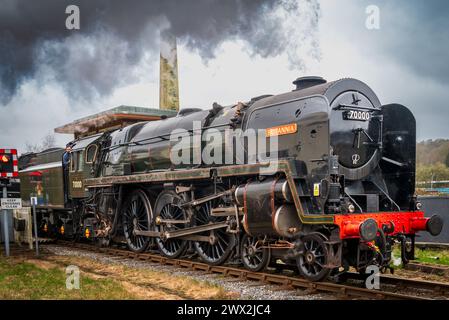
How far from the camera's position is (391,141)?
924 centimetres

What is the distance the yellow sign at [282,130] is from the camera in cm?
853

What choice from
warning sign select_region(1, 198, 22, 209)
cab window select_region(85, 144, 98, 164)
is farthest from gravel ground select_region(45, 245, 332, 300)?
cab window select_region(85, 144, 98, 164)

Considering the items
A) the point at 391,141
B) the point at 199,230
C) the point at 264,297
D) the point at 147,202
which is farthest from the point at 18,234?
the point at 391,141

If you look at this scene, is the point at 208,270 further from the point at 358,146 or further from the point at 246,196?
the point at 358,146

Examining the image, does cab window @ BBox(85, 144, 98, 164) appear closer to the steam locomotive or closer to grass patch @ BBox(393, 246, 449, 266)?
the steam locomotive

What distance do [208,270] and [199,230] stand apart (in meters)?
0.83

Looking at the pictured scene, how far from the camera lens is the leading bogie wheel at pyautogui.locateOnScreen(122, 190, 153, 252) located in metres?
12.4

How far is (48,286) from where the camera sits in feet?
27.1

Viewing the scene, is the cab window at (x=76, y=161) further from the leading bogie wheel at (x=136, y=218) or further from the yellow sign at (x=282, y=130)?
A: the yellow sign at (x=282, y=130)

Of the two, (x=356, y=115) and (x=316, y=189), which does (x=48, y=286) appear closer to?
(x=316, y=189)

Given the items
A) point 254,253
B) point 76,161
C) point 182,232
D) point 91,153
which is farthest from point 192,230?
point 76,161

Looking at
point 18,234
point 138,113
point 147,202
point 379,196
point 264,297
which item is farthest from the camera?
point 138,113

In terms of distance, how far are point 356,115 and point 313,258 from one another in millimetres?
2532

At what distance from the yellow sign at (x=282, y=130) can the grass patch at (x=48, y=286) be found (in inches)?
144
